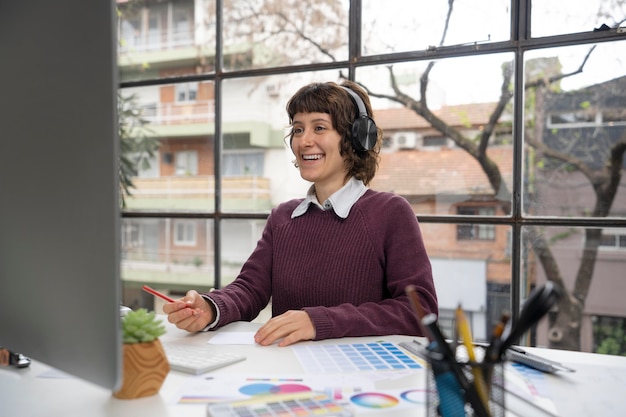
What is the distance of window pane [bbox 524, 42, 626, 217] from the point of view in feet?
6.14

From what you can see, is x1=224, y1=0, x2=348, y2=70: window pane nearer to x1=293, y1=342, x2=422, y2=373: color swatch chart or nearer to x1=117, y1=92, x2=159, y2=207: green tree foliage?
x1=117, y1=92, x2=159, y2=207: green tree foliage

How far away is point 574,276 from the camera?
2.01 meters

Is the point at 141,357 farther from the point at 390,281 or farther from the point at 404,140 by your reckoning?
the point at 404,140

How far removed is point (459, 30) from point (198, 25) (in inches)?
50.8

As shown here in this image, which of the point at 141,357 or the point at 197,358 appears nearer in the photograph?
the point at 141,357

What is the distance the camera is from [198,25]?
265 centimetres

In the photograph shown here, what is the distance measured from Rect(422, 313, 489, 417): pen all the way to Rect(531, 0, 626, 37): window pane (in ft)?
5.35

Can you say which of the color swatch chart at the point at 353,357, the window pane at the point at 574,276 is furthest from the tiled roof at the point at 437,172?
the color swatch chart at the point at 353,357

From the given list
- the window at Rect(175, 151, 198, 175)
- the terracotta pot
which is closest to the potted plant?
the terracotta pot

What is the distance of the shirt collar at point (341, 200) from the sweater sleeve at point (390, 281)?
32 mm

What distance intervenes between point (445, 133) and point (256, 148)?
0.86 metres

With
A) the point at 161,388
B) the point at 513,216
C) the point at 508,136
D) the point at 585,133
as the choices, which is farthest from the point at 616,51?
the point at 161,388

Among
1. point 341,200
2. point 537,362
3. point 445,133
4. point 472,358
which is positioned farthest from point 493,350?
point 445,133

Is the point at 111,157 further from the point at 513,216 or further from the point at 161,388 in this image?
the point at 513,216
